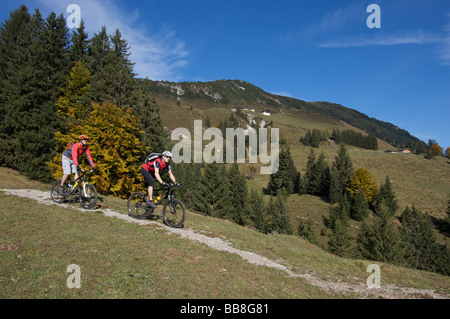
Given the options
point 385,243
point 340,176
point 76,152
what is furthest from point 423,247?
point 76,152

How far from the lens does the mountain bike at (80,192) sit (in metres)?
13.1

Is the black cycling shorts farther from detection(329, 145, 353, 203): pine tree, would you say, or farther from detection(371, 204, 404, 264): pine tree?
detection(329, 145, 353, 203): pine tree

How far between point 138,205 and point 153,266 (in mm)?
6286

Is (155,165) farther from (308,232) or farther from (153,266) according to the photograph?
(308,232)

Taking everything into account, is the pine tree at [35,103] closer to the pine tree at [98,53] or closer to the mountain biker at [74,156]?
the pine tree at [98,53]

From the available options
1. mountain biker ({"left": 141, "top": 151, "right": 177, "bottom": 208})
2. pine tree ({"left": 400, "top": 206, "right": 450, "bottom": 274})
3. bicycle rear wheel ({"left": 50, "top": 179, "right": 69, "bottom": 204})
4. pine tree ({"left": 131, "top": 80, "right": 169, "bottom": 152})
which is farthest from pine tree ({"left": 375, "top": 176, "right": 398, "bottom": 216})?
bicycle rear wheel ({"left": 50, "top": 179, "right": 69, "bottom": 204})

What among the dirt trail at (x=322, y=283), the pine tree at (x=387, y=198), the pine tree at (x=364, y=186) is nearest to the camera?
the dirt trail at (x=322, y=283)

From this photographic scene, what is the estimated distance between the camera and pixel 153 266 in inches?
270

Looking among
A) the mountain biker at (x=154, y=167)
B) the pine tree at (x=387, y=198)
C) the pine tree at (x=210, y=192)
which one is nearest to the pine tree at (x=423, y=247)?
the pine tree at (x=387, y=198)

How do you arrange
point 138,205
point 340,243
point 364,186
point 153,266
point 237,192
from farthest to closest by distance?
point 364,186 → point 237,192 → point 340,243 → point 138,205 → point 153,266

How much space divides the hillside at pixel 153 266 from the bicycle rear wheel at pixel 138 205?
0.55m

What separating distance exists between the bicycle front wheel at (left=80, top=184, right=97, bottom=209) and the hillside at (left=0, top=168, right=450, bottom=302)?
0.98 metres

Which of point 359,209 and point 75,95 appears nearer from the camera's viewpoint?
point 75,95
